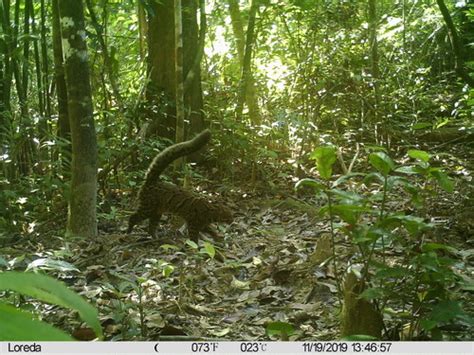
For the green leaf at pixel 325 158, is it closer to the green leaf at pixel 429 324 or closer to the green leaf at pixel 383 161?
the green leaf at pixel 383 161

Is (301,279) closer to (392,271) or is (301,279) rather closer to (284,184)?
(392,271)

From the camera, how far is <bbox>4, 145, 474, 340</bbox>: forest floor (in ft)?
6.71

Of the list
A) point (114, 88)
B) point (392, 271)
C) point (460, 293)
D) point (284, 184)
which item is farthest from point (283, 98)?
point (392, 271)

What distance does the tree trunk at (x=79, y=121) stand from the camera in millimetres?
3254

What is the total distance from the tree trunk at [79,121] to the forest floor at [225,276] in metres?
0.18

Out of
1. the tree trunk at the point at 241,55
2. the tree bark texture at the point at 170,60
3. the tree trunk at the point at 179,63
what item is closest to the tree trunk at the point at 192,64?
the tree bark texture at the point at 170,60

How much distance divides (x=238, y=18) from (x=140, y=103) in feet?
8.06

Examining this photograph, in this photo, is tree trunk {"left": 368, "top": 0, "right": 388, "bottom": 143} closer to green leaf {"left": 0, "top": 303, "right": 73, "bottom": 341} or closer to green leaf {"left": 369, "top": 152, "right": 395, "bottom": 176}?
green leaf {"left": 369, "top": 152, "right": 395, "bottom": 176}

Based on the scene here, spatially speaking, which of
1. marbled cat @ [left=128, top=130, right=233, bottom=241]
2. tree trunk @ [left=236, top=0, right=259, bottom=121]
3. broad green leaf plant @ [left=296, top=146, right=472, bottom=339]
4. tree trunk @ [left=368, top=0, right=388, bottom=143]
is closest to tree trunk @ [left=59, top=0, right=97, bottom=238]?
marbled cat @ [left=128, top=130, right=233, bottom=241]

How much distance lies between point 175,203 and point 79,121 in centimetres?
82

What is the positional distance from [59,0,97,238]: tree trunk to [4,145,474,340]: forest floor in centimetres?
18

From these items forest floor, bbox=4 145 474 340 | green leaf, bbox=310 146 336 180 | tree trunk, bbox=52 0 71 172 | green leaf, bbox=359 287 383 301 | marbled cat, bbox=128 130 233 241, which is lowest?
forest floor, bbox=4 145 474 340

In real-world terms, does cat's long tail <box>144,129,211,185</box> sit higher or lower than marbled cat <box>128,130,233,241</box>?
higher

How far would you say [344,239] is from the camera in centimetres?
321
